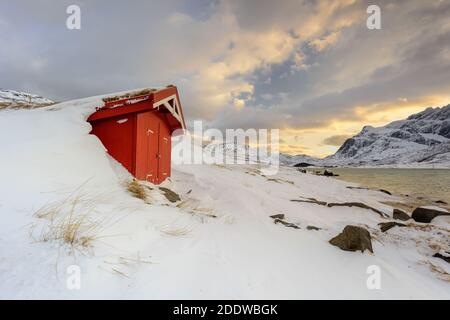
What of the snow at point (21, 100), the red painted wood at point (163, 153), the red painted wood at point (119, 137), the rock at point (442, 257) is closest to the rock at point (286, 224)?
the rock at point (442, 257)

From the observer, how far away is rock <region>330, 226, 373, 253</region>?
4043 mm

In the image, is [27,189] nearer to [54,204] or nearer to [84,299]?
[54,204]

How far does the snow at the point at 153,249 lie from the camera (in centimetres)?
232

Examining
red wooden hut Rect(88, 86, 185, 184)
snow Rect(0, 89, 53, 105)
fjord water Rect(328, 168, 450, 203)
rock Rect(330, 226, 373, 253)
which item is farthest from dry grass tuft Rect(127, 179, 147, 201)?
fjord water Rect(328, 168, 450, 203)

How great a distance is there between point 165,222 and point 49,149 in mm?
3851

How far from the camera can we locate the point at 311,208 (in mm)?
8750

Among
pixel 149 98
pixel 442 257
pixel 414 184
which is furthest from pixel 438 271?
pixel 414 184

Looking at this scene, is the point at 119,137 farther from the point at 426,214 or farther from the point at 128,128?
the point at 426,214

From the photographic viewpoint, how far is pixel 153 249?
10.4 feet

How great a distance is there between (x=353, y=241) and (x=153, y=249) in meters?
3.48

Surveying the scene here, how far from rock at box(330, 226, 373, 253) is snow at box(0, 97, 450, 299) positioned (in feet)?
0.60

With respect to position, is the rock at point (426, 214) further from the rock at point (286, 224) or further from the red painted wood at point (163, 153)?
the red painted wood at point (163, 153)

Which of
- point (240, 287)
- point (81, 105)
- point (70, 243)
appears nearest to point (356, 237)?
point (240, 287)

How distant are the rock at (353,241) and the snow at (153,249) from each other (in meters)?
0.18
